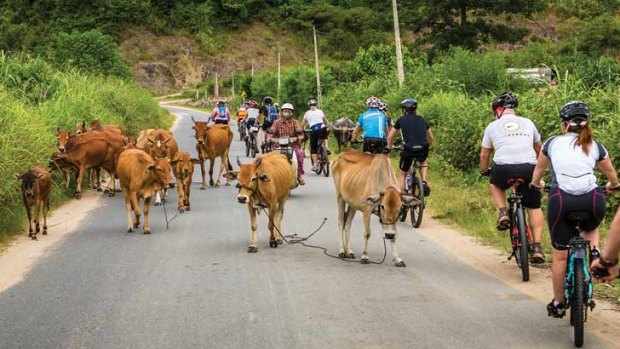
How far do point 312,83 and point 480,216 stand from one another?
39.7 metres

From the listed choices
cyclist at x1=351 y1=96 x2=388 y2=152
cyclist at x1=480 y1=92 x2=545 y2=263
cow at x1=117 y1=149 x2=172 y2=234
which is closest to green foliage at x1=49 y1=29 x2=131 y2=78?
cyclist at x1=351 y1=96 x2=388 y2=152

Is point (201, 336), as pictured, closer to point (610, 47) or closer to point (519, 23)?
point (610, 47)

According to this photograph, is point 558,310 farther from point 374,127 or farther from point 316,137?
point 316,137

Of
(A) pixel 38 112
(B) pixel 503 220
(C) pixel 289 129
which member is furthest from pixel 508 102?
(A) pixel 38 112

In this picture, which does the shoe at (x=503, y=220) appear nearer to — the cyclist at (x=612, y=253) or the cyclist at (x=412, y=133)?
the cyclist at (x=412, y=133)

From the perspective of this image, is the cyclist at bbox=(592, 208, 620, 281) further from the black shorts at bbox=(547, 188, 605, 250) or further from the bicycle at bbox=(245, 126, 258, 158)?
the bicycle at bbox=(245, 126, 258, 158)

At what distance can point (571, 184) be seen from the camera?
6418 millimetres

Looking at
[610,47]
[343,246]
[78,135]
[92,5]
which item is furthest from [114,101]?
[92,5]

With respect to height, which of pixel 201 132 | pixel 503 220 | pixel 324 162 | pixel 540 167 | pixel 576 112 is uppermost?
pixel 576 112

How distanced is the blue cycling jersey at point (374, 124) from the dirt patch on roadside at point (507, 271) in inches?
74.0

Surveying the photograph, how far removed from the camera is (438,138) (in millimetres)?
20062

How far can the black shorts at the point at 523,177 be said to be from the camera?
29.2ft

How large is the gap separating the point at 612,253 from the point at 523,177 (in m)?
4.60

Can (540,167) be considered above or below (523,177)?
above
